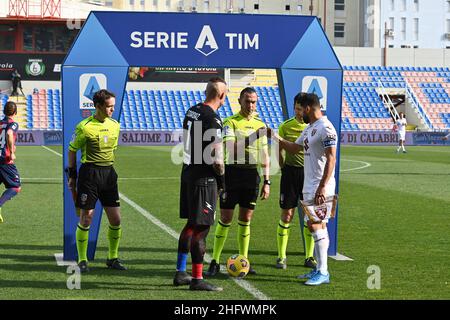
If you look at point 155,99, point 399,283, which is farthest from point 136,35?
point 155,99

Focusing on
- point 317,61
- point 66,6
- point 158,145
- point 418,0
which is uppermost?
point 418,0

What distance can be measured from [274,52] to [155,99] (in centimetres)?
4457

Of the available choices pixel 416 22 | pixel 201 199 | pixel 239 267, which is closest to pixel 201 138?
pixel 201 199

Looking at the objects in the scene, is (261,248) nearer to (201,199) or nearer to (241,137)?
(241,137)

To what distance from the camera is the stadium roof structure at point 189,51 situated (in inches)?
400

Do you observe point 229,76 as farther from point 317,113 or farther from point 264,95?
point 317,113

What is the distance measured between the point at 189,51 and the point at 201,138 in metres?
2.55

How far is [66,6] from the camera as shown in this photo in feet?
180

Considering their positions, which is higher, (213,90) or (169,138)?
(213,90)

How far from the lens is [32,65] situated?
5269cm

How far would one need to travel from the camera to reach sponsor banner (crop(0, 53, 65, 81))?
52.2 meters

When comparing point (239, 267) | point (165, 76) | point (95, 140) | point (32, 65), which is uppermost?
point (32, 65)

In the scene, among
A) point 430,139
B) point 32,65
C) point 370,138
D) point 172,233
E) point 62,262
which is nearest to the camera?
point 62,262

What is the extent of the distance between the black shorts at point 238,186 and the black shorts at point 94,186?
1274 mm
